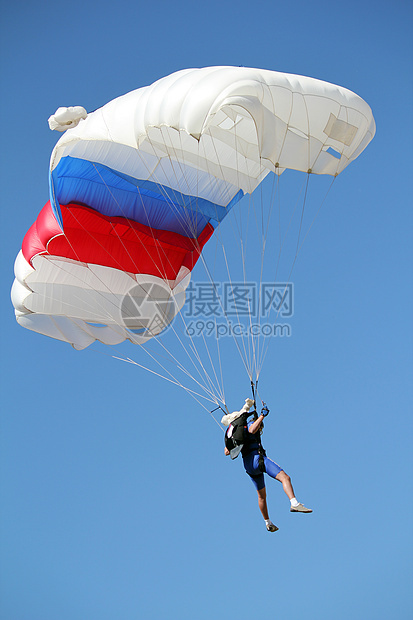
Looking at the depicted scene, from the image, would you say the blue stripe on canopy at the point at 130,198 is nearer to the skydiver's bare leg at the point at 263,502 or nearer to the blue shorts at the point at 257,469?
the blue shorts at the point at 257,469

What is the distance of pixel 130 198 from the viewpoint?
9656mm

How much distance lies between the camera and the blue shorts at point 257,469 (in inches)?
302

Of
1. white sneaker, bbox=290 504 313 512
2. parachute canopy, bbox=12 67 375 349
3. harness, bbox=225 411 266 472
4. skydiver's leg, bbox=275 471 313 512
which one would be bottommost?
white sneaker, bbox=290 504 313 512

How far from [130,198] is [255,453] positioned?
3.87 meters

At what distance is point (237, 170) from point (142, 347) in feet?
8.90

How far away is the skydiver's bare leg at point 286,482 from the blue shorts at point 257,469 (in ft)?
0.15

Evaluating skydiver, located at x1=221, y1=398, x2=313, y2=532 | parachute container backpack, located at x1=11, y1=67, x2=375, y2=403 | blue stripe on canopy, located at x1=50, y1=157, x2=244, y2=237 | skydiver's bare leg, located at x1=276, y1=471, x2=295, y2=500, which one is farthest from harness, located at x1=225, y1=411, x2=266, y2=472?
blue stripe on canopy, located at x1=50, y1=157, x2=244, y2=237

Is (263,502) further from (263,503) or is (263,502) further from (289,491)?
(289,491)

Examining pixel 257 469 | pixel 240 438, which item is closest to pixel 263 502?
pixel 257 469

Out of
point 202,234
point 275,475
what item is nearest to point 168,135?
point 202,234

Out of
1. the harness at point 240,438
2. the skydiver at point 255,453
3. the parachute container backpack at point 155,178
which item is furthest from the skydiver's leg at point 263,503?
the parachute container backpack at point 155,178

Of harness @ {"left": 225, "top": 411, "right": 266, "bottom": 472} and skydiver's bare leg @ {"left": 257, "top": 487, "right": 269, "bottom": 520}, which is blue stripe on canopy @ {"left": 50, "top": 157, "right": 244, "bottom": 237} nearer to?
harness @ {"left": 225, "top": 411, "right": 266, "bottom": 472}

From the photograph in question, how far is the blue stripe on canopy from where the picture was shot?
29.6ft

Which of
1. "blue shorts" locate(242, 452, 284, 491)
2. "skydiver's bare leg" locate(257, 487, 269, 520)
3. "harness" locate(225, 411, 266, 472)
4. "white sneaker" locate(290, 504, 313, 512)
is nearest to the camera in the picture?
"white sneaker" locate(290, 504, 313, 512)
